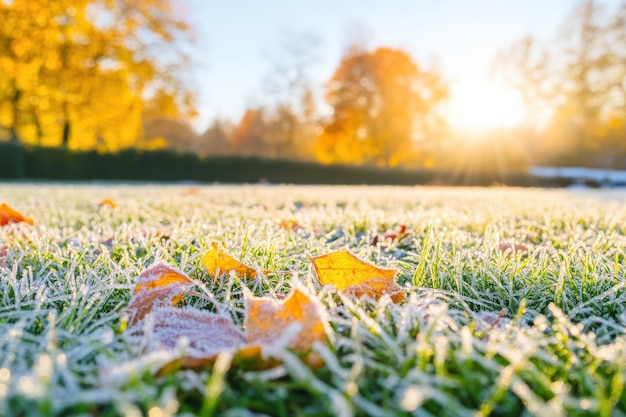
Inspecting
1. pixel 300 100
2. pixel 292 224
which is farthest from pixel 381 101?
pixel 292 224

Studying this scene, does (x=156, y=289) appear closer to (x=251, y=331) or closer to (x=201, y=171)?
(x=251, y=331)

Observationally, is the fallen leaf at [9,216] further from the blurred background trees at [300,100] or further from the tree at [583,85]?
the tree at [583,85]

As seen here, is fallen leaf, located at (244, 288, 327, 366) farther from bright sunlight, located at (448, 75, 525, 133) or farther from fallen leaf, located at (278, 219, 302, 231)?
bright sunlight, located at (448, 75, 525, 133)

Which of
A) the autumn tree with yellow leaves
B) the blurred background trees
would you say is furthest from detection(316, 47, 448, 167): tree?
the autumn tree with yellow leaves

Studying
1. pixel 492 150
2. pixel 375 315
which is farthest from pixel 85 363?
pixel 492 150

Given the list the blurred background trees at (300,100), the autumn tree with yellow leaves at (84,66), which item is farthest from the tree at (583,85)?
the autumn tree with yellow leaves at (84,66)
